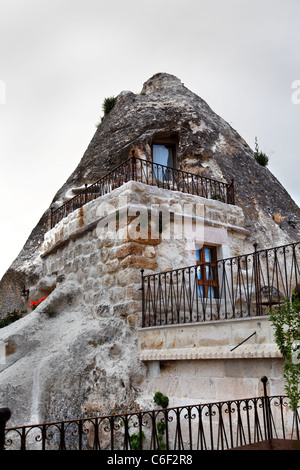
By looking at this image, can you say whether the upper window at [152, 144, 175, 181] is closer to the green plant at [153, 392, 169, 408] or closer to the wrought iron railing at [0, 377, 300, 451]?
the green plant at [153, 392, 169, 408]

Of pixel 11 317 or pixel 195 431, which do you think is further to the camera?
pixel 11 317

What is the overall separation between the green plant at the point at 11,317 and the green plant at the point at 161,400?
5.25 metres

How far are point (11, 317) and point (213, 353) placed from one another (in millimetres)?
6523

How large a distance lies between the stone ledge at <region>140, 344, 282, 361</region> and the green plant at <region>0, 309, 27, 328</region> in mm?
4837

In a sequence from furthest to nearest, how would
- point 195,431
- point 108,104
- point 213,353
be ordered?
point 108,104, point 195,431, point 213,353

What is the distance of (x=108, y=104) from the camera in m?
14.8

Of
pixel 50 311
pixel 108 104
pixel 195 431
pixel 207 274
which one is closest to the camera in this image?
pixel 195 431

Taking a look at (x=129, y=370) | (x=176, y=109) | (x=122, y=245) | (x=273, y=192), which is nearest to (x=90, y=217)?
(x=122, y=245)

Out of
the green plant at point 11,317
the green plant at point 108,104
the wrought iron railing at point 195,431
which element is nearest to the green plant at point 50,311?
the green plant at point 11,317

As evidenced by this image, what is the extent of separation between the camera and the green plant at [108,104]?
1477 centimetres

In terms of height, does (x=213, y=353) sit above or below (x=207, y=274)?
below

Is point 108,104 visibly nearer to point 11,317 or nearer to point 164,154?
point 164,154

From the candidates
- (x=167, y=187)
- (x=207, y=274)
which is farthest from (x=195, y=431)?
(x=167, y=187)
